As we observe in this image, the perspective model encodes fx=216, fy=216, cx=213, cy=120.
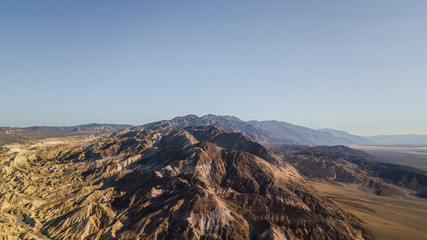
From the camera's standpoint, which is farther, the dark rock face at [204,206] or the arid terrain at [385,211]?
the arid terrain at [385,211]

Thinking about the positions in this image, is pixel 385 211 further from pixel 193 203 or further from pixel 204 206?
pixel 193 203

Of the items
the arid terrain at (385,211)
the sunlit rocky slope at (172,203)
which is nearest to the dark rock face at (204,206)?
the sunlit rocky slope at (172,203)

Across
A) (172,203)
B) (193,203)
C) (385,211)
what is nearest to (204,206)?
(193,203)

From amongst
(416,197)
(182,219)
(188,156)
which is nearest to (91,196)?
(182,219)

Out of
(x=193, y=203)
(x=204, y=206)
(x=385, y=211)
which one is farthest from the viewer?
(x=385, y=211)

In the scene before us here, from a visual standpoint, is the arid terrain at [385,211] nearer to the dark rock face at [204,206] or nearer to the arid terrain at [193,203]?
the arid terrain at [193,203]

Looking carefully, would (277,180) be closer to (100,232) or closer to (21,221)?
(100,232)
